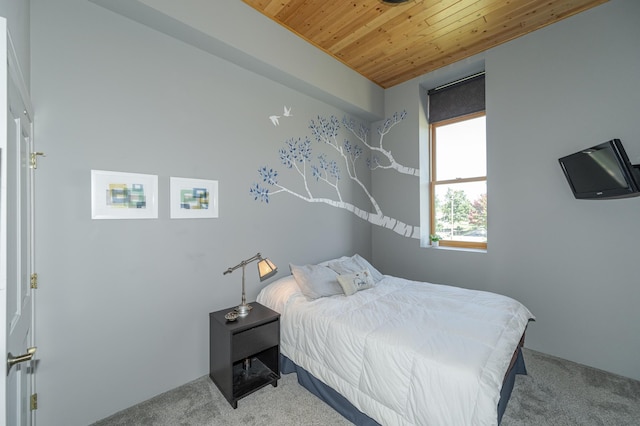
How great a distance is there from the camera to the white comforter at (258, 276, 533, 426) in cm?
141

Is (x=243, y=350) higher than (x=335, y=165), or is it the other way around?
(x=335, y=165)

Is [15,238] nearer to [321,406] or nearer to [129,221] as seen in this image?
[129,221]

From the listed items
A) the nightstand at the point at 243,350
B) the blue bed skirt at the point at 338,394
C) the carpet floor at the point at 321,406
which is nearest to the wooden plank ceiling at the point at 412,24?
the nightstand at the point at 243,350

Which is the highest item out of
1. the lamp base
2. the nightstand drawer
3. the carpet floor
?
the lamp base

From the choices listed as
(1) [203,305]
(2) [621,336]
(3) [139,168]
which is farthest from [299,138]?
(2) [621,336]

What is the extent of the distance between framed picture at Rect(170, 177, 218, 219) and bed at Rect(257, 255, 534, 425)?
3.11 ft

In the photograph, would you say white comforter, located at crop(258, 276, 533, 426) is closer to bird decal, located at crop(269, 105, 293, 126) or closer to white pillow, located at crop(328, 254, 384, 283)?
white pillow, located at crop(328, 254, 384, 283)

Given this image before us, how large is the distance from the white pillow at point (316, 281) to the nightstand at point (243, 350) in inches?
13.6

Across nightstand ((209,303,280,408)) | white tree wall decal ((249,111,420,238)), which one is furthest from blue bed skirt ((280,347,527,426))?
white tree wall decal ((249,111,420,238))

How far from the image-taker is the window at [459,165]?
3369 mm

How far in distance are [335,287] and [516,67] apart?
292cm

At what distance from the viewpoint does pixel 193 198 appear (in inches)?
91.4

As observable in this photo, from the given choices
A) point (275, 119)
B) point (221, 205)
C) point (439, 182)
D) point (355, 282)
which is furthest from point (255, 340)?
point (439, 182)

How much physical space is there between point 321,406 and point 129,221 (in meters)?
1.92
